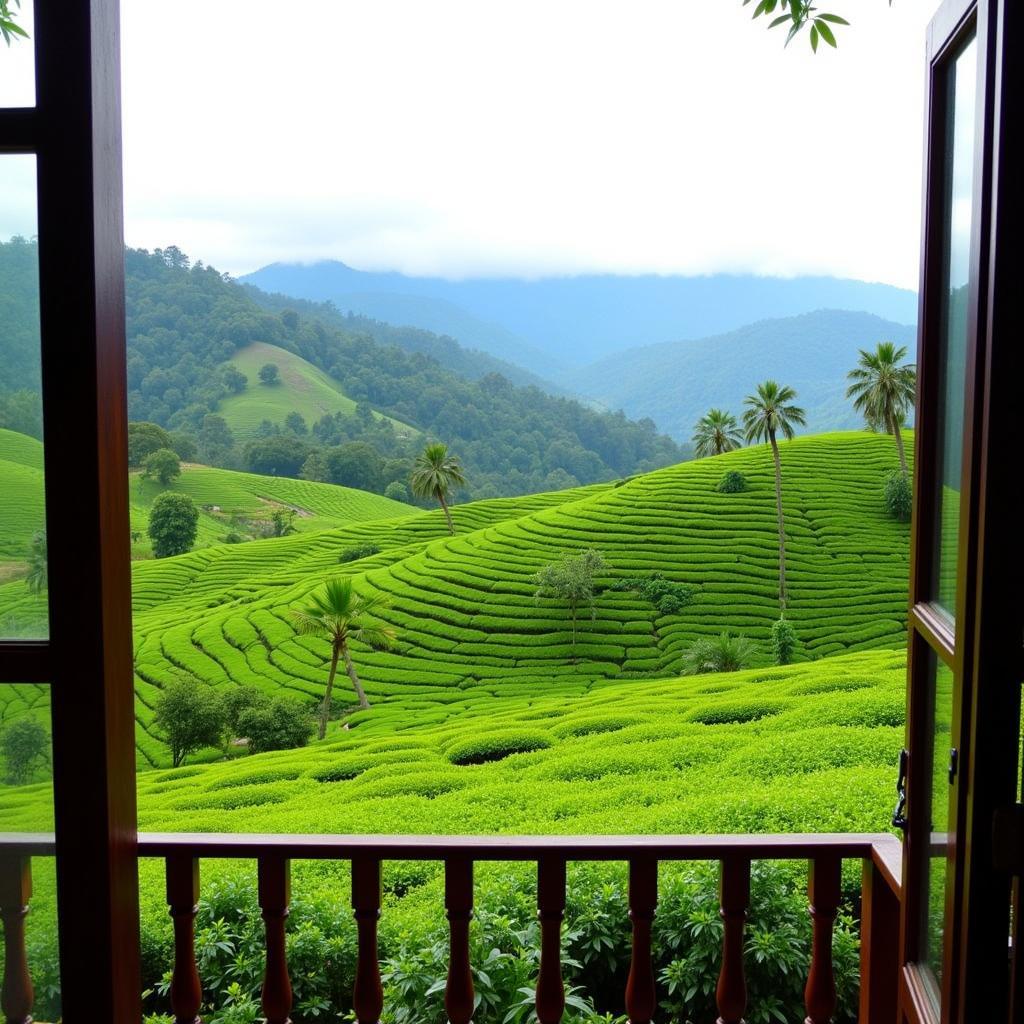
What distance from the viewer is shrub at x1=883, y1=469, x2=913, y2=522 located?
Answer: 25.2 m

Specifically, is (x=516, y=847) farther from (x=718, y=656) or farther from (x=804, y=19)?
(x=718, y=656)

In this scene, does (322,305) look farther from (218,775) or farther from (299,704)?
(218,775)

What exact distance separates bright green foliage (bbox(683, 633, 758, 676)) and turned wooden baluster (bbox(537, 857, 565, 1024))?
59.1ft

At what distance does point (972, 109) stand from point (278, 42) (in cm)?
7294

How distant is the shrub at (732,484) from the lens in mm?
25922

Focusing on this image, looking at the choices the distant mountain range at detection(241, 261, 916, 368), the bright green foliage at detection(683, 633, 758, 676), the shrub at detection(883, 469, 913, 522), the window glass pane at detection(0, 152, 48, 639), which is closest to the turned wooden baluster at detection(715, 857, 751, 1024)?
the window glass pane at detection(0, 152, 48, 639)

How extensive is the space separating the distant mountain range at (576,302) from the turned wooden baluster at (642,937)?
87813 millimetres

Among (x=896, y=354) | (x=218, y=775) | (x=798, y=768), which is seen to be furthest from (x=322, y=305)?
(x=798, y=768)

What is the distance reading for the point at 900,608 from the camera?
22812 millimetres

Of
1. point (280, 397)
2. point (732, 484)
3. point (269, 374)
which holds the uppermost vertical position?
point (269, 374)

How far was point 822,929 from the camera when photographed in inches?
52.0

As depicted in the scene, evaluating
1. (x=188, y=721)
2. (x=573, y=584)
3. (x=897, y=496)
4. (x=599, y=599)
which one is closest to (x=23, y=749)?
(x=188, y=721)

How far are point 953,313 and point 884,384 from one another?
24019 millimetres

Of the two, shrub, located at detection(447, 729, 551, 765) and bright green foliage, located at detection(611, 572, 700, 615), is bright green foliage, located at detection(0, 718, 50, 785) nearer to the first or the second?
shrub, located at detection(447, 729, 551, 765)
